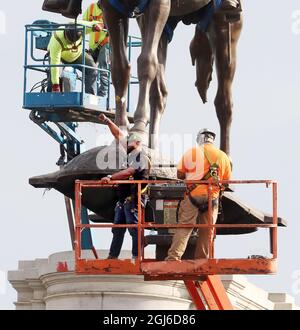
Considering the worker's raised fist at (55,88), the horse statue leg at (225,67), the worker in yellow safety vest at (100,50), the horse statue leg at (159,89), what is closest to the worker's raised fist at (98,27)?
the worker in yellow safety vest at (100,50)

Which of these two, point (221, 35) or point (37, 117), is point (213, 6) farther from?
point (37, 117)

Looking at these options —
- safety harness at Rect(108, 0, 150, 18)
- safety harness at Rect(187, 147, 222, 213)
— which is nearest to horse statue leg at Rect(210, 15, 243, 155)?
safety harness at Rect(108, 0, 150, 18)

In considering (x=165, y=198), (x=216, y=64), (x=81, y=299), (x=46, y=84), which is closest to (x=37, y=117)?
(x=46, y=84)

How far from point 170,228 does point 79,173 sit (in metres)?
2.09

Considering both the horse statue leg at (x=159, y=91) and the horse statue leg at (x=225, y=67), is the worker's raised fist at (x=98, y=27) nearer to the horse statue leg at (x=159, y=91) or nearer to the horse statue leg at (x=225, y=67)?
the horse statue leg at (x=225, y=67)

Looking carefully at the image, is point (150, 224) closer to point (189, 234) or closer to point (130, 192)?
point (189, 234)

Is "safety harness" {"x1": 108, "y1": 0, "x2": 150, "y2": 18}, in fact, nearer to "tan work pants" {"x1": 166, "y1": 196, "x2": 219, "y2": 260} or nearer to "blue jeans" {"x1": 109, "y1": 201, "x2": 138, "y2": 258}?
"blue jeans" {"x1": 109, "y1": 201, "x2": 138, "y2": 258}

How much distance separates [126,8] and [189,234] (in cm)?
439

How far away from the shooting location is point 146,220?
2900 centimetres

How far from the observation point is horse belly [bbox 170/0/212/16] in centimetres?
3006

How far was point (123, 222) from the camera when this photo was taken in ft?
90.7

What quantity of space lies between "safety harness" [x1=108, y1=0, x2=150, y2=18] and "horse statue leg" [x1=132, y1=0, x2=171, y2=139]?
0.42 feet

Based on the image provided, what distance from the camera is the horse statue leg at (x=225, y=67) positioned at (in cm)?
3114

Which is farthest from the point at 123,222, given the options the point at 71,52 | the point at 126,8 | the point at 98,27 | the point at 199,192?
the point at 71,52
